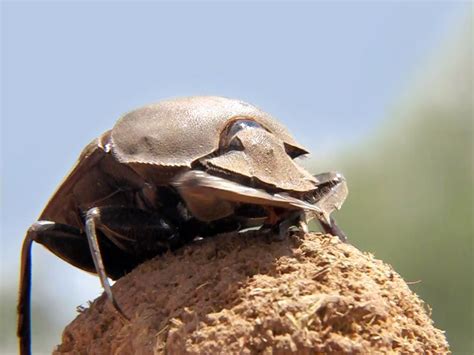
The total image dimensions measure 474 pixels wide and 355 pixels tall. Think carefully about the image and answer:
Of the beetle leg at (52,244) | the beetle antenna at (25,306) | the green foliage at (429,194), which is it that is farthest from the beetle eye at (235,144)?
the green foliage at (429,194)

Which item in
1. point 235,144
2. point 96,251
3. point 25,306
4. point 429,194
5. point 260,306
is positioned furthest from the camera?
point 429,194

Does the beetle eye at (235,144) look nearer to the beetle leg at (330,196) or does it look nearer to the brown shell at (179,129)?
the brown shell at (179,129)

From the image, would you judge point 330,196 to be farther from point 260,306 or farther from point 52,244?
point 52,244

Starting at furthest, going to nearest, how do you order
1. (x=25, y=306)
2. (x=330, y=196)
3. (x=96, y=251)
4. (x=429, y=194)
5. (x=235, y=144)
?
(x=429, y=194) → (x=25, y=306) → (x=330, y=196) → (x=235, y=144) → (x=96, y=251)

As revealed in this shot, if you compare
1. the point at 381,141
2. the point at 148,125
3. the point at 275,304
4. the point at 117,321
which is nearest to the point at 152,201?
the point at 148,125

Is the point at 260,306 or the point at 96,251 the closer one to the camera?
the point at 260,306

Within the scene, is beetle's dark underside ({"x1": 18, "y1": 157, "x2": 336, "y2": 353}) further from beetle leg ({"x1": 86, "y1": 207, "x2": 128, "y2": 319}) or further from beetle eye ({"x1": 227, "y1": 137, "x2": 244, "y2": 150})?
beetle eye ({"x1": 227, "y1": 137, "x2": 244, "y2": 150})

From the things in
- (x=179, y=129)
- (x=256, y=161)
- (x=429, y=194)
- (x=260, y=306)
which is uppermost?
(x=179, y=129)

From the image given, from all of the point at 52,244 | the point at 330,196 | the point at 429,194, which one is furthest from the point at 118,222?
the point at 429,194
